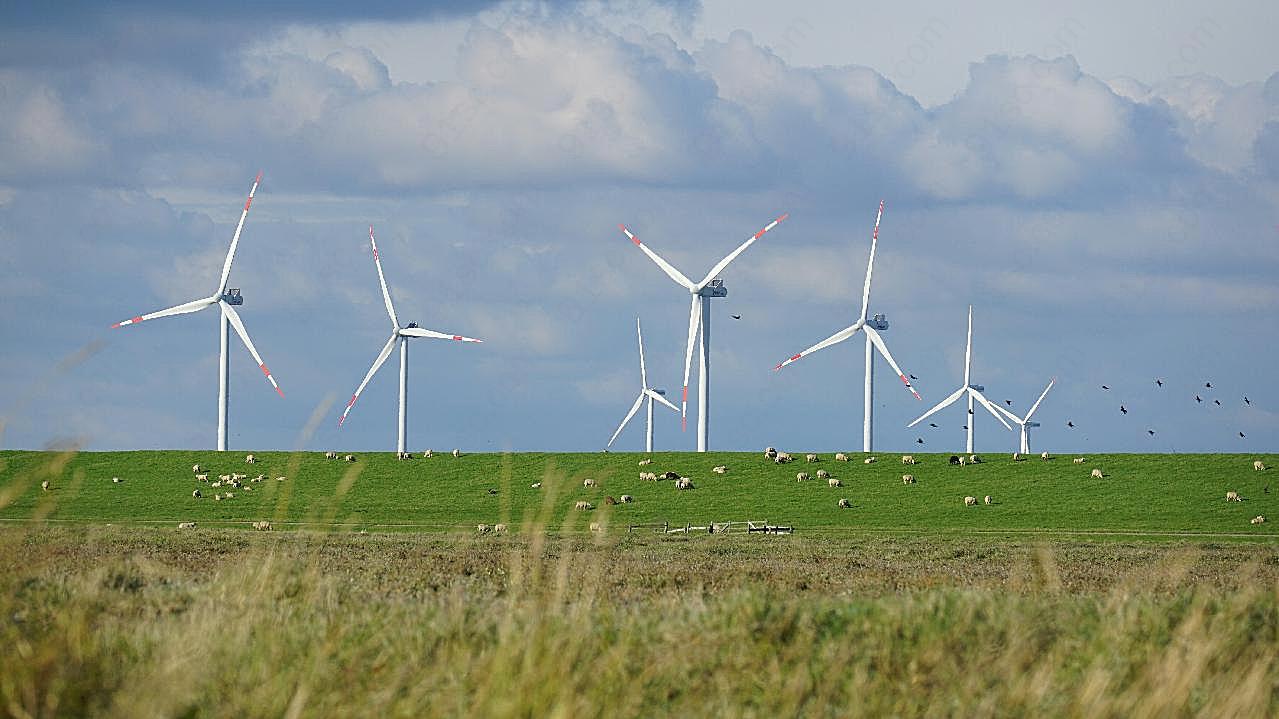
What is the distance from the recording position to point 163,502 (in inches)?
2395

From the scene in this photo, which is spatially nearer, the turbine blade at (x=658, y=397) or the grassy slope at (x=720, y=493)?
the grassy slope at (x=720, y=493)

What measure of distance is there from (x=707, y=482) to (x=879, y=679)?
49986 millimetres

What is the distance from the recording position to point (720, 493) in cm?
6097

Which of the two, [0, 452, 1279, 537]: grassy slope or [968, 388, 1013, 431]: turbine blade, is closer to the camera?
[0, 452, 1279, 537]: grassy slope

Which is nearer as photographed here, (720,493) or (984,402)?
(720,493)

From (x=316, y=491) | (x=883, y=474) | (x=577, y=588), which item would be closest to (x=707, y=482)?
(x=883, y=474)

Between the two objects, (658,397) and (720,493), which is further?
(658,397)

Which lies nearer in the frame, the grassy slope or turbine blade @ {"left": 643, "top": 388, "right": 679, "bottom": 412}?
the grassy slope

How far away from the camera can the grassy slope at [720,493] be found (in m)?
55.1

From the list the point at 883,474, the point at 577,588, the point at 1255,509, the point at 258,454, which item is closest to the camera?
the point at 577,588

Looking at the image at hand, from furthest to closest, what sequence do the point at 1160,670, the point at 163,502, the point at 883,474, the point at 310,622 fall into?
1. the point at 883,474
2. the point at 163,502
3. the point at 310,622
4. the point at 1160,670

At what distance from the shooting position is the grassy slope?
55125 mm

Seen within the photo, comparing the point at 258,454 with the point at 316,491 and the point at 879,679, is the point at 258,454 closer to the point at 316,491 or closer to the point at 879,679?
the point at 316,491

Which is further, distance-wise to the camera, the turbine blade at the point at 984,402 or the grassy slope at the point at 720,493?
the turbine blade at the point at 984,402
